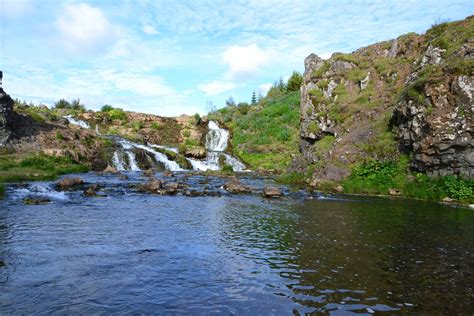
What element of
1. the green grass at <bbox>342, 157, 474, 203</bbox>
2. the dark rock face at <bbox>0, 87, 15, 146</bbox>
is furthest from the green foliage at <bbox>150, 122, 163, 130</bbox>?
the green grass at <bbox>342, 157, 474, 203</bbox>

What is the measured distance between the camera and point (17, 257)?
10406 millimetres

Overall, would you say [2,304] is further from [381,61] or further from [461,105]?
[381,61]

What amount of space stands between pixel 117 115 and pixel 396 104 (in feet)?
159

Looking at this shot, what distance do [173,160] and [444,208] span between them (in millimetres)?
30844

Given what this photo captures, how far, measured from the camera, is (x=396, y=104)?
2914 centimetres

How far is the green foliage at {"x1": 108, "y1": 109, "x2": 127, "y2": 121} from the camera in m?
64.3

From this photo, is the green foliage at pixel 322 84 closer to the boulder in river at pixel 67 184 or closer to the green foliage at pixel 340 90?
the green foliage at pixel 340 90

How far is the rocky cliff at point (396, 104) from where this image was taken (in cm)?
2309

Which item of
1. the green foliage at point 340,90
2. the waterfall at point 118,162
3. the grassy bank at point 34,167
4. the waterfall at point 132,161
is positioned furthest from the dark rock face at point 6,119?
the green foliage at point 340,90

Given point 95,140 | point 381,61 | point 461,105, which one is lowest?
point 95,140

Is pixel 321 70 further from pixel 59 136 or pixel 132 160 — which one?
pixel 59 136

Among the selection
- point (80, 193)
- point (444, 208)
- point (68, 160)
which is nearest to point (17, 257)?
point (80, 193)

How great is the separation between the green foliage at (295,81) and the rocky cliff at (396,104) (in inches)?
1533

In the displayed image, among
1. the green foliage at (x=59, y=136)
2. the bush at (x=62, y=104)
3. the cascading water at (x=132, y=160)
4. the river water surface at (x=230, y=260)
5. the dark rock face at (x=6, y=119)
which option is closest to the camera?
the river water surface at (x=230, y=260)
